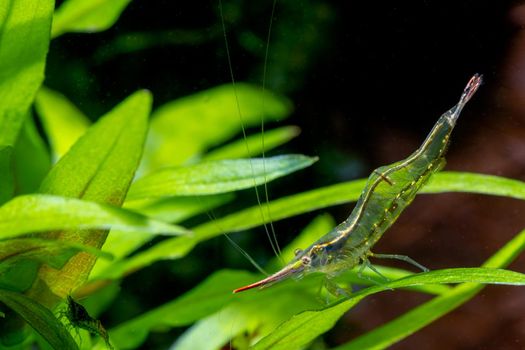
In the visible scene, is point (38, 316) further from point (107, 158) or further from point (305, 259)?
point (305, 259)

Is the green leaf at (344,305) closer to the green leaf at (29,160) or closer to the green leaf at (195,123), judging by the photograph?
the green leaf at (29,160)

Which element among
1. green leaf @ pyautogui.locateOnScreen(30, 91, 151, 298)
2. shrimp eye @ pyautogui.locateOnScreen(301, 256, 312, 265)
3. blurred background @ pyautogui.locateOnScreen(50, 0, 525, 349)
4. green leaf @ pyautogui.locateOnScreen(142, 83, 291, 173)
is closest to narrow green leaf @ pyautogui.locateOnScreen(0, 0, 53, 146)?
green leaf @ pyautogui.locateOnScreen(30, 91, 151, 298)

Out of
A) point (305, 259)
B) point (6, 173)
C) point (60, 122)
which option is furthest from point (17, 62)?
point (60, 122)

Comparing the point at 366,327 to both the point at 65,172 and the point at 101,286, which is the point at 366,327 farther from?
the point at 65,172

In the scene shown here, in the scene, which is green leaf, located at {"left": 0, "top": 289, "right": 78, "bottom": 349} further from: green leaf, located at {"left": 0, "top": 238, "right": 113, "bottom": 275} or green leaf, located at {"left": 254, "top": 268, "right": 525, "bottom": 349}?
green leaf, located at {"left": 254, "top": 268, "right": 525, "bottom": 349}

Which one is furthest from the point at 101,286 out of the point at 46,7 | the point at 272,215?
the point at 46,7

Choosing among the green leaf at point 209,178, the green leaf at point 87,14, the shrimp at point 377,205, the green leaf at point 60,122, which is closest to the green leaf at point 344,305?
the shrimp at point 377,205
